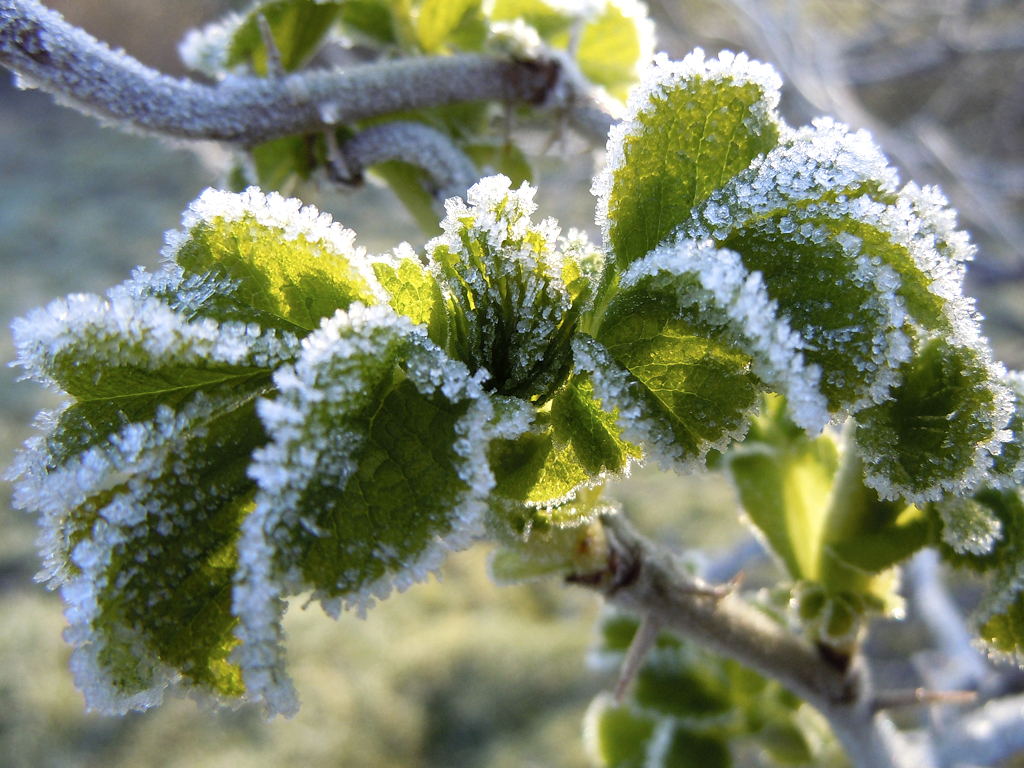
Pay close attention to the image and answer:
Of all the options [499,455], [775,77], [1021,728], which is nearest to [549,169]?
[775,77]

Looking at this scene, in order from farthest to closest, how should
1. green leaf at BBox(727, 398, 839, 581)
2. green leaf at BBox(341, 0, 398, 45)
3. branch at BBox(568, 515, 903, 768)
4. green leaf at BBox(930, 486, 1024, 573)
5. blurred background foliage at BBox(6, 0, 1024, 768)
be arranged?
blurred background foliage at BBox(6, 0, 1024, 768)
green leaf at BBox(341, 0, 398, 45)
green leaf at BBox(727, 398, 839, 581)
branch at BBox(568, 515, 903, 768)
green leaf at BBox(930, 486, 1024, 573)

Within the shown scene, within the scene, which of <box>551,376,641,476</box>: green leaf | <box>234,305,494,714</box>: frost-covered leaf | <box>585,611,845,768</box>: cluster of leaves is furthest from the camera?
<box>585,611,845,768</box>: cluster of leaves

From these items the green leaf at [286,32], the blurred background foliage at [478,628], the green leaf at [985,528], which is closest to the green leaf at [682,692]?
the blurred background foliage at [478,628]

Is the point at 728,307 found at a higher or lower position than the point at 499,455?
higher

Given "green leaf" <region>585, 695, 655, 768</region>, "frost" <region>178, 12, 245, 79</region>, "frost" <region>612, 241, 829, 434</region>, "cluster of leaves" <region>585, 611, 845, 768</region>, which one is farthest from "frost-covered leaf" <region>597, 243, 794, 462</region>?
"green leaf" <region>585, 695, 655, 768</region>

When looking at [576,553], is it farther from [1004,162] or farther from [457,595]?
[1004,162]

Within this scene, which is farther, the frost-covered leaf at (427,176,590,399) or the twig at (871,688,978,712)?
the twig at (871,688,978,712)

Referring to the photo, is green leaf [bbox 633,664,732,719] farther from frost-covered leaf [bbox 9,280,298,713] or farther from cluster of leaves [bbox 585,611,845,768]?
frost-covered leaf [bbox 9,280,298,713]
